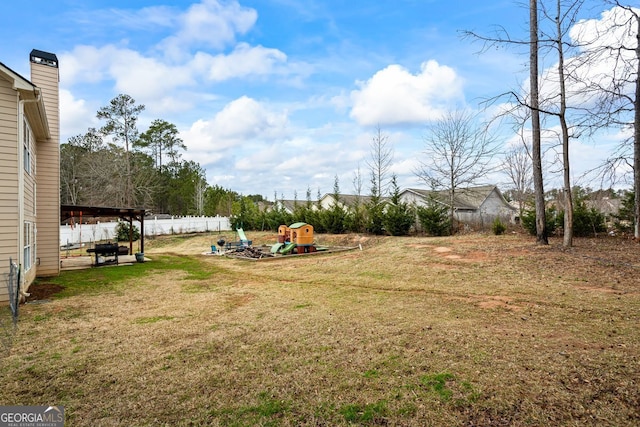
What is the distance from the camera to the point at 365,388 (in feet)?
10.5

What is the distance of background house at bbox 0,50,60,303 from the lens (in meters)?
6.96

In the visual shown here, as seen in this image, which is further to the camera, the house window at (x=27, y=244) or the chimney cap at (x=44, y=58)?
the chimney cap at (x=44, y=58)

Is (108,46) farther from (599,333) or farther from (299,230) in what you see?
(599,333)

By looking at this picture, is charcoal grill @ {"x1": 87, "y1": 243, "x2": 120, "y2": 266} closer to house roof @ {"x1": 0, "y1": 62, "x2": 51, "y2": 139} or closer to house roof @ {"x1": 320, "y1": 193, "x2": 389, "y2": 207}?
house roof @ {"x1": 0, "y1": 62, "x2": 51, "y2": 139}

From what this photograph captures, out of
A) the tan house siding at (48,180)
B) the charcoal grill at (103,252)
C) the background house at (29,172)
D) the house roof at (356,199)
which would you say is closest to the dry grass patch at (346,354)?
the background house at (29,172)

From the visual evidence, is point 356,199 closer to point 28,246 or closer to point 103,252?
point 103,252

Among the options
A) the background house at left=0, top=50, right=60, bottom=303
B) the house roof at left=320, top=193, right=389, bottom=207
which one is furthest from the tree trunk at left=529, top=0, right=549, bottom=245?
the background house at left=0, top=50, right=60, bottom=303

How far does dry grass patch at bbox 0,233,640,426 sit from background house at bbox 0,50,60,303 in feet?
5.53

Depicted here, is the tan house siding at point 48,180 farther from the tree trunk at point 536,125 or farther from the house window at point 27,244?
the tree trunk at point 536,125

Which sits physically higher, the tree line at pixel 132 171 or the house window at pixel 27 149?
the tree line at pixel 132 171

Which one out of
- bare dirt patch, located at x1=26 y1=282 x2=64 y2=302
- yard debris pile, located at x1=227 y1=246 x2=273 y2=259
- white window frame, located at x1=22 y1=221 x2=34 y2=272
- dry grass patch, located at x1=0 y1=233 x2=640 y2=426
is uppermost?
white window frame, located at x1=22 y1=221 x2=34 y2=272

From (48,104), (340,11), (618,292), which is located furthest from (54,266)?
(618,292)

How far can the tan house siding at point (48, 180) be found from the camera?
10672 millimetres

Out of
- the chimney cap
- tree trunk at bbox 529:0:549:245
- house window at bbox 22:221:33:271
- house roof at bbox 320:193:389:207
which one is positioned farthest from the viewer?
house roof at bbox 320:193:389:207
